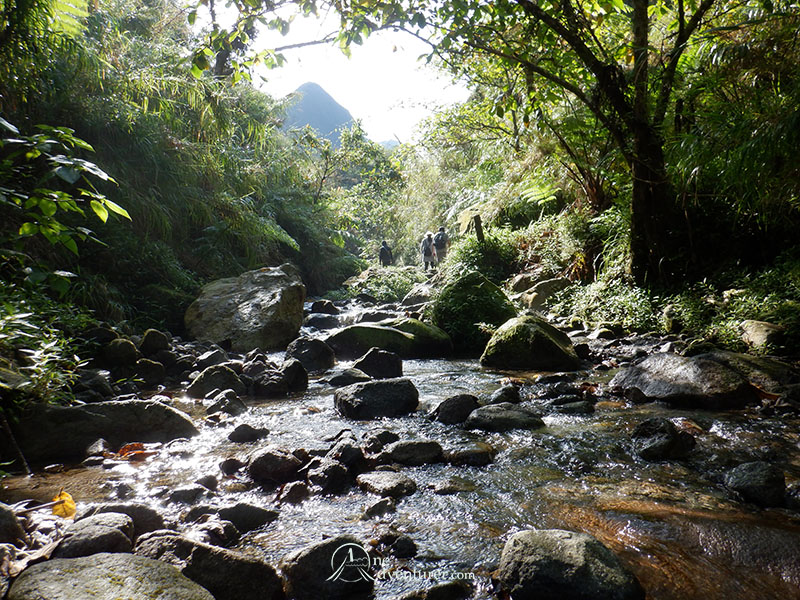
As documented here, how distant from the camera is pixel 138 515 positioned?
7.18 feet

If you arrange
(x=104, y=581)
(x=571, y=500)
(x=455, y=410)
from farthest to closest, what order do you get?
(x=455, y=410), (x=571, y=500), (x=104, y=581)

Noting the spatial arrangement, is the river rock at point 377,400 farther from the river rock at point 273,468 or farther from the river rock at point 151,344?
the river rock at point 151,344

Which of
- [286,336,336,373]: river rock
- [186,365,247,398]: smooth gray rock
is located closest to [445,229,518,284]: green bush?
[286,336,336,373]: river rock

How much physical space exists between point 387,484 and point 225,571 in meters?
1.03

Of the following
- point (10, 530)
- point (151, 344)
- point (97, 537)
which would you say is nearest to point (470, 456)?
point (97, 537)

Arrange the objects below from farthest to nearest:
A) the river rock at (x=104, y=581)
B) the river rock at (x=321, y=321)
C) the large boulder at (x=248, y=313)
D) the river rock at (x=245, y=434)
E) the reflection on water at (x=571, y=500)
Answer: the river rock at (x=321, y=321) → the large boulder at (x=248, y=313) → the river rock at (x=245, y=434) → the reflection on water at (x=571, y=500) → the river rock at (x=104, y=581)

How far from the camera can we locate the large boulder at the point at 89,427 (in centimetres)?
308

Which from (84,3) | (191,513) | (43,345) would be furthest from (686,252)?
(84,3)

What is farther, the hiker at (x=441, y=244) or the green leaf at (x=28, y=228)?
the hiker at (x=441, y=244)

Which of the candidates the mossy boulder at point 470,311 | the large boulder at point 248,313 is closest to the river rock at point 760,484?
the mossy boulder at point 470,311

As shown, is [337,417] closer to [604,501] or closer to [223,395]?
[223,395]

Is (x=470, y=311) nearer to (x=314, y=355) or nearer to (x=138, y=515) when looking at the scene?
(x=314, y=355)

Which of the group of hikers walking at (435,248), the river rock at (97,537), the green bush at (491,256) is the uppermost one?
the group of hikers walking at (435,248)

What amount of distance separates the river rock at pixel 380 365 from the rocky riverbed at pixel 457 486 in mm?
921
